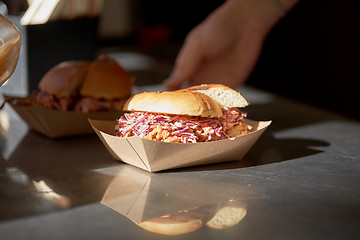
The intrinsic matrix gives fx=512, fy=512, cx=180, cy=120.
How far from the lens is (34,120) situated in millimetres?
1604

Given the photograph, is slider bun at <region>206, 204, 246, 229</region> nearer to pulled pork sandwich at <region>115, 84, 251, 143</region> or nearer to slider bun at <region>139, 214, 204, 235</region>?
slider bun at <region>139, 214, 204, 235</region>

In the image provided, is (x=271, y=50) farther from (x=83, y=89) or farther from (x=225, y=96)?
(x=225, y=96)

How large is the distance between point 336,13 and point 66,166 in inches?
81.0

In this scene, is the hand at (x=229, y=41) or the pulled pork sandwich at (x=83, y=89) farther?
the hand at (x=229, y=41)

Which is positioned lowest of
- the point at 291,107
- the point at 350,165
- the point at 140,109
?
the point at 291,107

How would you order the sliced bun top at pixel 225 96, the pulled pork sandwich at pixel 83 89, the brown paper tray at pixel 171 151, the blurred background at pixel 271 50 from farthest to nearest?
the blurred background at pixel 271 50
the pulled pork sandwich at pixel 83 89
the sliced bun top at pixel 225 96
the brown paper tray at pixel 171 151

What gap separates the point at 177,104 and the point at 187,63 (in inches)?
40.3

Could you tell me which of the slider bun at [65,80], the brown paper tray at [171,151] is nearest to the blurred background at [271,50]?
the slider bun at [65,80]

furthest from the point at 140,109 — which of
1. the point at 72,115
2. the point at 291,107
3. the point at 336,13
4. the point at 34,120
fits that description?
the point at 336,13

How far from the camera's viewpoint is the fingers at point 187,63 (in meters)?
2.16

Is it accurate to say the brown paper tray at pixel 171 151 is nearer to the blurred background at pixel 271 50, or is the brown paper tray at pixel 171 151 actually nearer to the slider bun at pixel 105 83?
the slider bun at pixel 105 83

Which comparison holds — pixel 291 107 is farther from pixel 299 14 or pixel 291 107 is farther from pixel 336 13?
pixel 299 14

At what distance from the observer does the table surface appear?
A: 3.01 feet

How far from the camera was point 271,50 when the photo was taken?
364 cm
